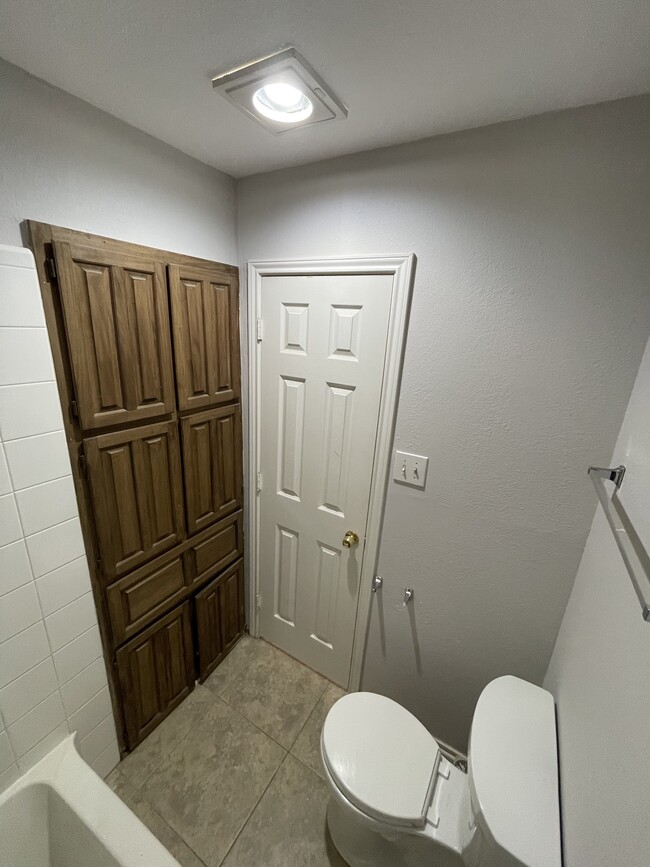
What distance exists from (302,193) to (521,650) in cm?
182

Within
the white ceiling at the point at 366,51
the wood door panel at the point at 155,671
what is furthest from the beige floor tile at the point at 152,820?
the white ceiling at the point at 366,51

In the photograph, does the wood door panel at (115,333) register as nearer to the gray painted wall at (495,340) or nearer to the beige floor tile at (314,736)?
the gray painted wall at (495,340)

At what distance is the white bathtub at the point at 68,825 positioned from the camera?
3.21 ft

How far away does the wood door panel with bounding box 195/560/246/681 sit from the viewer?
163 cm

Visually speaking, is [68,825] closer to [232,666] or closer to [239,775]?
[239,775]

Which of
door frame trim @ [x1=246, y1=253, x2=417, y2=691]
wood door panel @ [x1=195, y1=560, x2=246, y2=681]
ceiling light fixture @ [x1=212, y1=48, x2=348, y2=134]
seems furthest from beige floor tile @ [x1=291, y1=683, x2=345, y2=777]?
ceiling light fixture @ [x1=212, y1=48, x2=348, y2=134]

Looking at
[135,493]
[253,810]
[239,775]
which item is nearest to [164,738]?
[239,775]

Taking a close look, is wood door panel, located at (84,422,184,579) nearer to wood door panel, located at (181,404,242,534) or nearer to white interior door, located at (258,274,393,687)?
wood door panel, located at (181,404,242,534)

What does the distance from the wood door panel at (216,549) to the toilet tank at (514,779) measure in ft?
3.85

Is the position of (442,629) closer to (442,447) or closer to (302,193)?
(442,447)

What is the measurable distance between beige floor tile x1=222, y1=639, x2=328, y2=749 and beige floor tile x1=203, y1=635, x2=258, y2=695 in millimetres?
13

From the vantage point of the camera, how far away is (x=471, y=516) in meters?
1.17

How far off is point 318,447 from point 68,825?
1.45 meters

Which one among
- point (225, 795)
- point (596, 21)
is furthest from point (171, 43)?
point (225, 795)
